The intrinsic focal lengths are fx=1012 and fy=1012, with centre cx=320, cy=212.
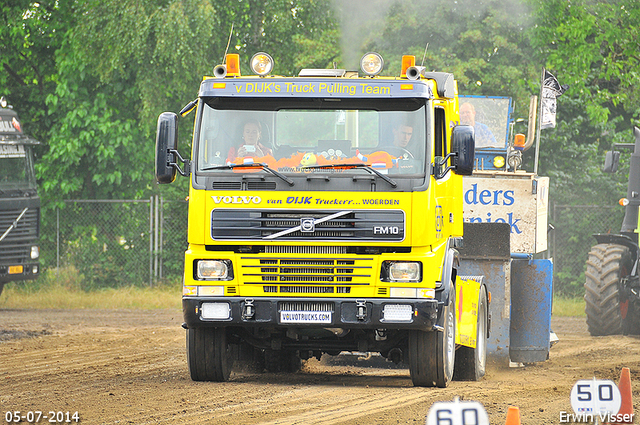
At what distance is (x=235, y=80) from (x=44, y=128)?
15009mm

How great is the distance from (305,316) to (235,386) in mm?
1231

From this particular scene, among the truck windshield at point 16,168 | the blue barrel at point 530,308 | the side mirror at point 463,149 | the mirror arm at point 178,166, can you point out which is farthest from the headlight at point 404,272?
the truck windshield at point 16,168

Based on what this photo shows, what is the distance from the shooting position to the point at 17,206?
1989 cm

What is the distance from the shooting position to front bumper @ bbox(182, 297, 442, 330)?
31.0 feet

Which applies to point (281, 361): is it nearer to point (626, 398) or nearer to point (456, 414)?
point (626, 398)

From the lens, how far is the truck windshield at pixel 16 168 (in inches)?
781

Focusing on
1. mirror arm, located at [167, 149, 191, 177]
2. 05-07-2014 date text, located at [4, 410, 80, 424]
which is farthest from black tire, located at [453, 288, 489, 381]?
05-07-2014 date text, located at [4, 410, 80, 424]

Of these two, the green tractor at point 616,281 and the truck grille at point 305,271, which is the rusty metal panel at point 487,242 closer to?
the truck grille at point 305,271

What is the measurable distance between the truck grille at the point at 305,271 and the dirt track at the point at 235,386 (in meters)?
1.07

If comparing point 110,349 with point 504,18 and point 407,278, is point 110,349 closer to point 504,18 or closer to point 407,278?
point 407,278

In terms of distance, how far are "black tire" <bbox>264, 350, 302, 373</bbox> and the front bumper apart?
2207mm

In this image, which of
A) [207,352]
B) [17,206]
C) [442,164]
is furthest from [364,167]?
[17,206]

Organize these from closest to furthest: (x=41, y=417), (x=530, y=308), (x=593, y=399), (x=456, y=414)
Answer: (x=456, y=414) < (x=593, y=399) < (x=41, y=417) < (x=530, y=308)

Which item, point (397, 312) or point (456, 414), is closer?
point (456, 414)
